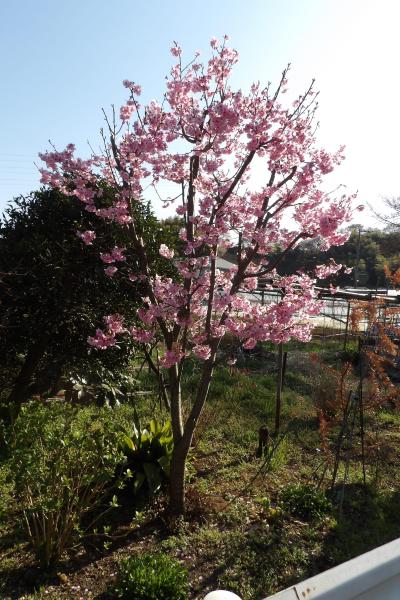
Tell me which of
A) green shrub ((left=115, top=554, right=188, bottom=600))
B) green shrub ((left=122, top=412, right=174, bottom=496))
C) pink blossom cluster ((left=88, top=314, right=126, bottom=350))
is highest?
pink blossom cluster ((left=88, top=314, right=126, bottom=350))

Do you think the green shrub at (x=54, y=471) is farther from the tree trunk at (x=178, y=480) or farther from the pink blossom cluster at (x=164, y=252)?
the pink blossom cluster at (x=164, y=252)

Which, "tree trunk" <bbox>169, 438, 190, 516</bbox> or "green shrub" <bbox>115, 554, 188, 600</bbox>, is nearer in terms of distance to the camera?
"green shrub" <bbox>115, 554, 188, 600</bbox>

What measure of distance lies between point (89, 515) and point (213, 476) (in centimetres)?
127

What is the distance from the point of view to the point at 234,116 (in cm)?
293

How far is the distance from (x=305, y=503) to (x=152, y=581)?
5.45 feet

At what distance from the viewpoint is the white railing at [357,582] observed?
127 cm

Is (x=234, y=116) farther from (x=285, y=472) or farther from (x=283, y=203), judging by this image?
(x=285, y=472)

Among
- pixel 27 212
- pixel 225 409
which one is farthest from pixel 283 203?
pixel 225 409

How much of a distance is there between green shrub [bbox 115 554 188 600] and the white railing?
1.13 meters

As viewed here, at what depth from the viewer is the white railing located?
4.16ft

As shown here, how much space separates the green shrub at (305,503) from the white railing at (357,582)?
7.60 feet

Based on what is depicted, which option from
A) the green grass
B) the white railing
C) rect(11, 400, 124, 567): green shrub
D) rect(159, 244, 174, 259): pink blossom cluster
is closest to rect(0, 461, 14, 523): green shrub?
rect(11, 400, 124, 567): green shrub

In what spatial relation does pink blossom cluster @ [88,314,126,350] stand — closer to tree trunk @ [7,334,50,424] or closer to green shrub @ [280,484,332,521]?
tree trunk @ [7,334,50,424]

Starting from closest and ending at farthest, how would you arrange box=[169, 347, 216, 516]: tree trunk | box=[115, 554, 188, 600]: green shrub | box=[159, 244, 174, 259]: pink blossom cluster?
box=[115, 554, 188, 600]: green shrub, box=[169, 347, 216, 516]: tree trunk, box=[159, 244, 174, 259]: pink blossom cluster
